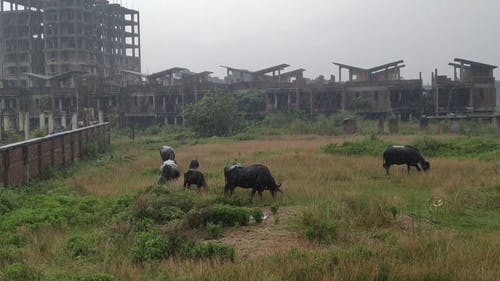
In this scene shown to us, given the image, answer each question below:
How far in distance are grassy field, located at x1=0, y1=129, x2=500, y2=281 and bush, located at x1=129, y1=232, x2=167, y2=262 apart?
2 centimetres

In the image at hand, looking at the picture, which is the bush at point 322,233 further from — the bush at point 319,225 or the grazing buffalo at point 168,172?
the grazing buffalo at point 168,172

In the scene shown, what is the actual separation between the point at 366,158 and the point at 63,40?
6931 centimetres

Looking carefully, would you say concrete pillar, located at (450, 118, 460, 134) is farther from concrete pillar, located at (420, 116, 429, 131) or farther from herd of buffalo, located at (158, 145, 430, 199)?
herd of buffalo, located at (158, 145, 430, 199)

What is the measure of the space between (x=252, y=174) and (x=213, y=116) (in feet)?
98.2

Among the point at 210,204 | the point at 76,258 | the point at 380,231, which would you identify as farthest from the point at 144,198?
the point at 380,231

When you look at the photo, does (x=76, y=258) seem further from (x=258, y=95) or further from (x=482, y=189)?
(x=258, y=95)

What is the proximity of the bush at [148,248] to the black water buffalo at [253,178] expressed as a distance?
13.6ft

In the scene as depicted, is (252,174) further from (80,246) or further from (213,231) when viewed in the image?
(80,246)

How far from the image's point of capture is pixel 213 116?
137 ft

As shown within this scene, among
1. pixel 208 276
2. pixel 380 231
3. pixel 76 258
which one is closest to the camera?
pixel 208 276

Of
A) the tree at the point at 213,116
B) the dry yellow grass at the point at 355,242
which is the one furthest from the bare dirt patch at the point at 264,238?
the tree at the point at 213,116

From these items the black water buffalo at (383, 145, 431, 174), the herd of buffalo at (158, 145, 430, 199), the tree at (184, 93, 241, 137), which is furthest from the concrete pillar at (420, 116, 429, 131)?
the black water buffalo at (383, 145, 431, 174)

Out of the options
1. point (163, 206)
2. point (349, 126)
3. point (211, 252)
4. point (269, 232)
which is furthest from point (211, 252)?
point (349, 126)

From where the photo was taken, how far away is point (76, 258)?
8.11 meters
